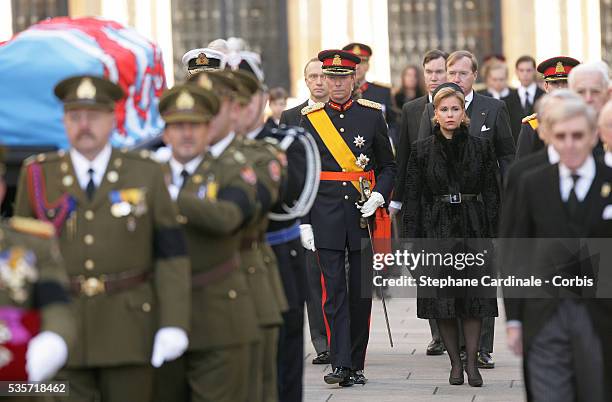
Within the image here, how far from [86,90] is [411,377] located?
483 cm

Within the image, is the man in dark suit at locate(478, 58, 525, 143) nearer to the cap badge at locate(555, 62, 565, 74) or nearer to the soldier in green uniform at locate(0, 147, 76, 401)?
the cap badge at locate(555, 62, 565, 74)

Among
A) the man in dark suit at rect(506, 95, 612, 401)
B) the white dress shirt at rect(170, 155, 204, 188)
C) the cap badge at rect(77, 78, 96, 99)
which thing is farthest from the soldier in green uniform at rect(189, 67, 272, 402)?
the man in dark suit at rect(506, 95, 612, 401)

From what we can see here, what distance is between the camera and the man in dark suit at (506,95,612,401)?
6336 millimetres

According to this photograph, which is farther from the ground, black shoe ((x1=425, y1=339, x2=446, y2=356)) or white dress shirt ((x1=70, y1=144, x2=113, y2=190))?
white dress shirt ((x1=70, y1=144, x2=113, y2=190))

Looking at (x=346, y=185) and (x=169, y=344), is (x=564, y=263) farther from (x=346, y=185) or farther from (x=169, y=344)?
(x=346, y=185)

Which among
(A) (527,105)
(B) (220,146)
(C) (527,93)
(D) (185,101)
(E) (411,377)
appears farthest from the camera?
(C) (527,93)

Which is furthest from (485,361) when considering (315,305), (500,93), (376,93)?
(500,93)

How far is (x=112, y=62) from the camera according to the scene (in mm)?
6855

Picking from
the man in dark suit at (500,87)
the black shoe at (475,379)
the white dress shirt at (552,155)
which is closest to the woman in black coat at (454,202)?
the black shoe at (475,379)

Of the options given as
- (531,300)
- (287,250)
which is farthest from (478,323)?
(531,300)

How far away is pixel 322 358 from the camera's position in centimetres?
1120

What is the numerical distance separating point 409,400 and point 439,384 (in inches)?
23.7

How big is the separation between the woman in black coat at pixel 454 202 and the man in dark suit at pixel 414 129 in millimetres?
412

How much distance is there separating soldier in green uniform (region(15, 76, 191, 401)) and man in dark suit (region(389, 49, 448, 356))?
458cm
